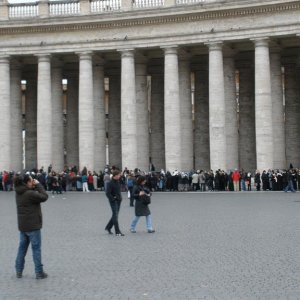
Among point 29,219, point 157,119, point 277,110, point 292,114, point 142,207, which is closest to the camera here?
point 29,219

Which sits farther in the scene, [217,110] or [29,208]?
[217,110]

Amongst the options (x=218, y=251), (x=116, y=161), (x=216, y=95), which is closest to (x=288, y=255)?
(x=218, y=251)

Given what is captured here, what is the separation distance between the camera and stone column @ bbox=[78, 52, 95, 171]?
196ft

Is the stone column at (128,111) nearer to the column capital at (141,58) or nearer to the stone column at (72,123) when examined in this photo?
the column capital at (141,58)

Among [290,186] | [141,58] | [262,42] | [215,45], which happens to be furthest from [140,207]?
[141,58]

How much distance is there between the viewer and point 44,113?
2387 inches

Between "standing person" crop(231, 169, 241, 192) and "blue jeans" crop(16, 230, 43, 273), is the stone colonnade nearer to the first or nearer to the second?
"standing person" crop(231, 169, 241, 192)

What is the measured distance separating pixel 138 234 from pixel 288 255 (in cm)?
712

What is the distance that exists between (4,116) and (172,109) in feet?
49.3

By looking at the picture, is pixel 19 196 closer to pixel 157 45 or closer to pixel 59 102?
pixel 157 45

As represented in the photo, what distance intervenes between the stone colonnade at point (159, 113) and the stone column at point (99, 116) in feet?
0.29

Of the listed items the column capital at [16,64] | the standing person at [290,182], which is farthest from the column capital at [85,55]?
the standing person at [290,182]

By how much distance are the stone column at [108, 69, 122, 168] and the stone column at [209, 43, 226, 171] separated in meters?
13.8

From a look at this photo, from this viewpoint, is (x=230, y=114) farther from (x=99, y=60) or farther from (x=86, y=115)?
(x=99, y=60)
